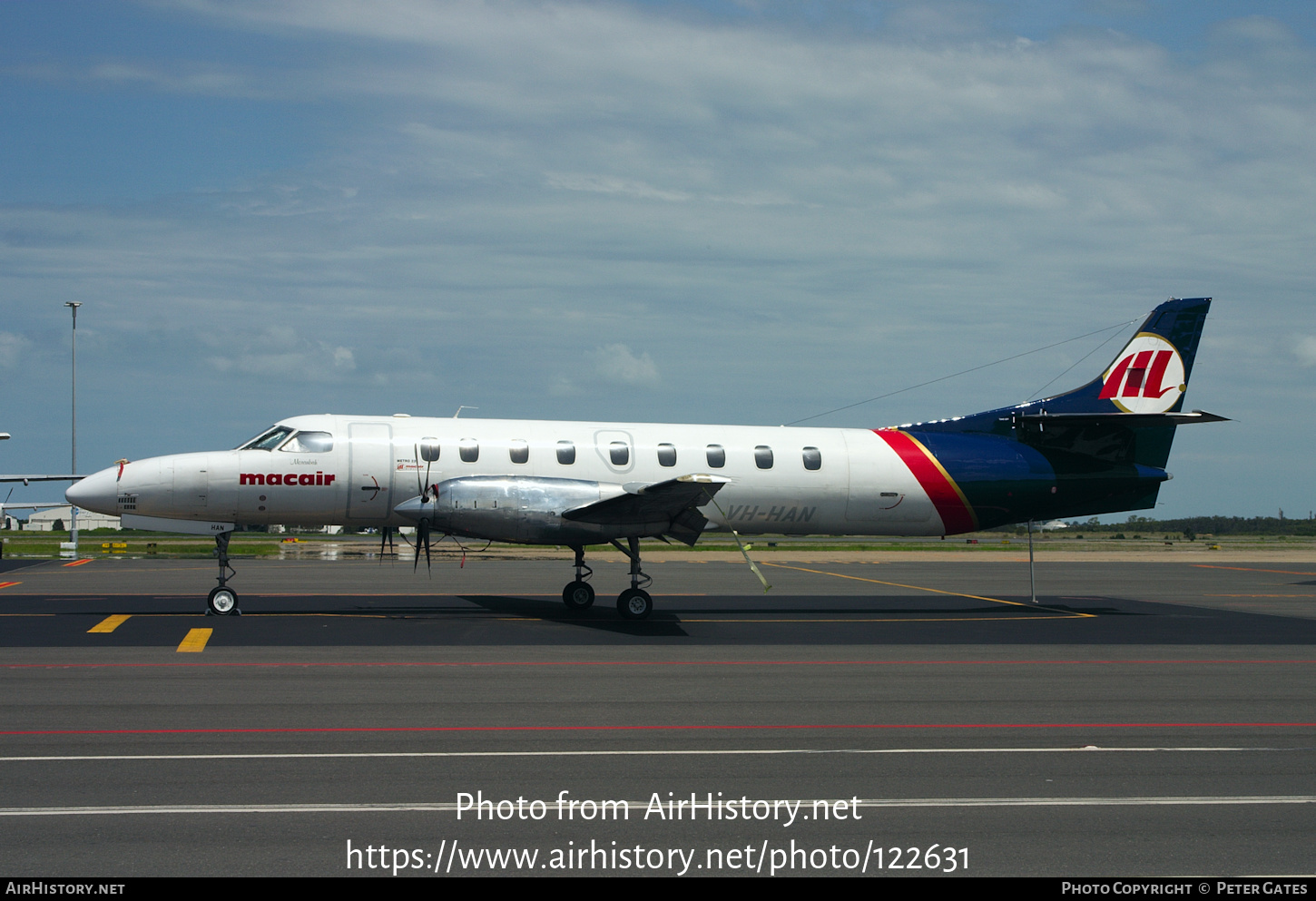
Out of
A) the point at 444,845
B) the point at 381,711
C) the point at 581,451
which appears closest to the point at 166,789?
the point at 444,845

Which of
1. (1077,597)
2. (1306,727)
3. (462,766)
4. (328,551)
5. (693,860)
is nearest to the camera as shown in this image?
(693,860)

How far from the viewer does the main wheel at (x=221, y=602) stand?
20.0m

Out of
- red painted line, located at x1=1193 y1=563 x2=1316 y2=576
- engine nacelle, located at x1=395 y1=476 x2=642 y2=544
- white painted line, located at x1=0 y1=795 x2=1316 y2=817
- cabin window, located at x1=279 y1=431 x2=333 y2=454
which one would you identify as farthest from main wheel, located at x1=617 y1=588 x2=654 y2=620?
red painted line, located at x1=1193 y1=563 x2=1316 y2=576

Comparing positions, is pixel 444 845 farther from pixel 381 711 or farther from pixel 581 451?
pixel 581 451

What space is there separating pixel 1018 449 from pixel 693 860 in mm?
19641

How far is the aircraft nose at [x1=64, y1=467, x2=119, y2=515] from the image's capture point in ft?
65.8

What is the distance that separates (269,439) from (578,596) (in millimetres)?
6880

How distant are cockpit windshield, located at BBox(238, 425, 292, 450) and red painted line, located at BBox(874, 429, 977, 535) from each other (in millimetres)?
12695

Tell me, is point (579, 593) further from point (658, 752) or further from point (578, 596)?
point (658, 752)

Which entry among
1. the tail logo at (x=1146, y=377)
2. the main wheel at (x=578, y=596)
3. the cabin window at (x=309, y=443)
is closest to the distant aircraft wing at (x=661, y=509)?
the main wheel at (x=578, y=596)

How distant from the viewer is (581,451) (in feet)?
71.2

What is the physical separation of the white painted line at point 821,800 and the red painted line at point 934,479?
15707mm

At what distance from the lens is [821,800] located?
7641 millimetres

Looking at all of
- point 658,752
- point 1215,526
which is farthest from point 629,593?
point 1215,526
